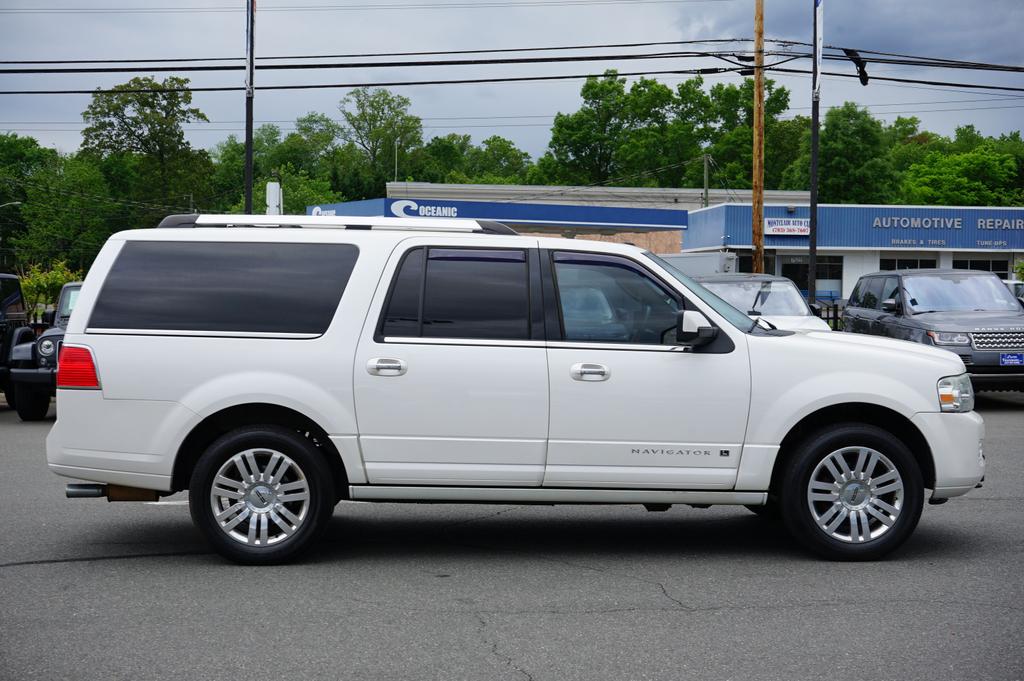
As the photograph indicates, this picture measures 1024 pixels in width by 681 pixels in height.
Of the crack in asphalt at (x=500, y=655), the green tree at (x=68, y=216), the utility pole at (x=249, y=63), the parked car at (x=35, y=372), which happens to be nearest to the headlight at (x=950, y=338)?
the parked car at (x=35, y=372)

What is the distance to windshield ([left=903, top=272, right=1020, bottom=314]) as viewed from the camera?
52.1ft

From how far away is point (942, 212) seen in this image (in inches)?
2062

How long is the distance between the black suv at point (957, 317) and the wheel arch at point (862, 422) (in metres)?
8.46

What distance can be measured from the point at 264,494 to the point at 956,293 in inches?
495

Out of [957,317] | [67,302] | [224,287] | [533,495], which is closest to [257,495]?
[224,287]

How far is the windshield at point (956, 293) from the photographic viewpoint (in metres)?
15.9

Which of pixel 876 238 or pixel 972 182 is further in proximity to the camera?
pixel 972 182

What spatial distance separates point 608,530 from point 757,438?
5.15 ft

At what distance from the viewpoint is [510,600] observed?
5.79 m

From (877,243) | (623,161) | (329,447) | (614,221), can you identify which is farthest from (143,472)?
(623,161)

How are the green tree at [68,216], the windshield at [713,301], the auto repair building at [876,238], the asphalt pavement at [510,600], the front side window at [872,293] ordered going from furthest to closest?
the green tree at [68,216]
the auto repair building at [876,238]
the front side window at [872,293]
the windshield at [713,301]
the asphalt pavement at [510,600]

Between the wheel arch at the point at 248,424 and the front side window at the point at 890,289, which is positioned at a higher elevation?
the front side window at the point at 890,289

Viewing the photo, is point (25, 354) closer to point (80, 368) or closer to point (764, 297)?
point (80, 368)

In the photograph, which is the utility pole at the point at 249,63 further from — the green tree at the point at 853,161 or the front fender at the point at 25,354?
the green tree at the point at 853,161
